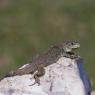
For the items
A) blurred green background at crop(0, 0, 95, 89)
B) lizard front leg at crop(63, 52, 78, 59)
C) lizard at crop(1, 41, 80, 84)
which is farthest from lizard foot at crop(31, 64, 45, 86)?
blurred green background at crop(0, 0, 95, 89)

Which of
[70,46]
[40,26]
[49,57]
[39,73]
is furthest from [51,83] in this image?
[40,26]

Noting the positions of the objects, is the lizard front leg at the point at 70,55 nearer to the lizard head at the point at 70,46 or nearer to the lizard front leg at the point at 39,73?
the lizard head at the point at 70,46

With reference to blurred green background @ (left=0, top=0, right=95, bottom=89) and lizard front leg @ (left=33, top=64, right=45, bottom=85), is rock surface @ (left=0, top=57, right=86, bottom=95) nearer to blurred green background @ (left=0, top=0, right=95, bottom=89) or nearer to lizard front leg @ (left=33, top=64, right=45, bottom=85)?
lizard front leg @ (left=33, top=64, right=45, bottom=85)

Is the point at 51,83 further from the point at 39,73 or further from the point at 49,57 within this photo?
the point at 49,57

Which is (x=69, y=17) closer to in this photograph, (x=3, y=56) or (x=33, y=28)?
(x=33, y=28)

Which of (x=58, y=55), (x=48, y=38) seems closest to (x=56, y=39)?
(x=48, y=38)

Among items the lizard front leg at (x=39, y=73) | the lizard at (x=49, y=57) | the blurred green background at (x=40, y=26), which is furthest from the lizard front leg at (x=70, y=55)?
the blurred green background at (x=40, y=26)
